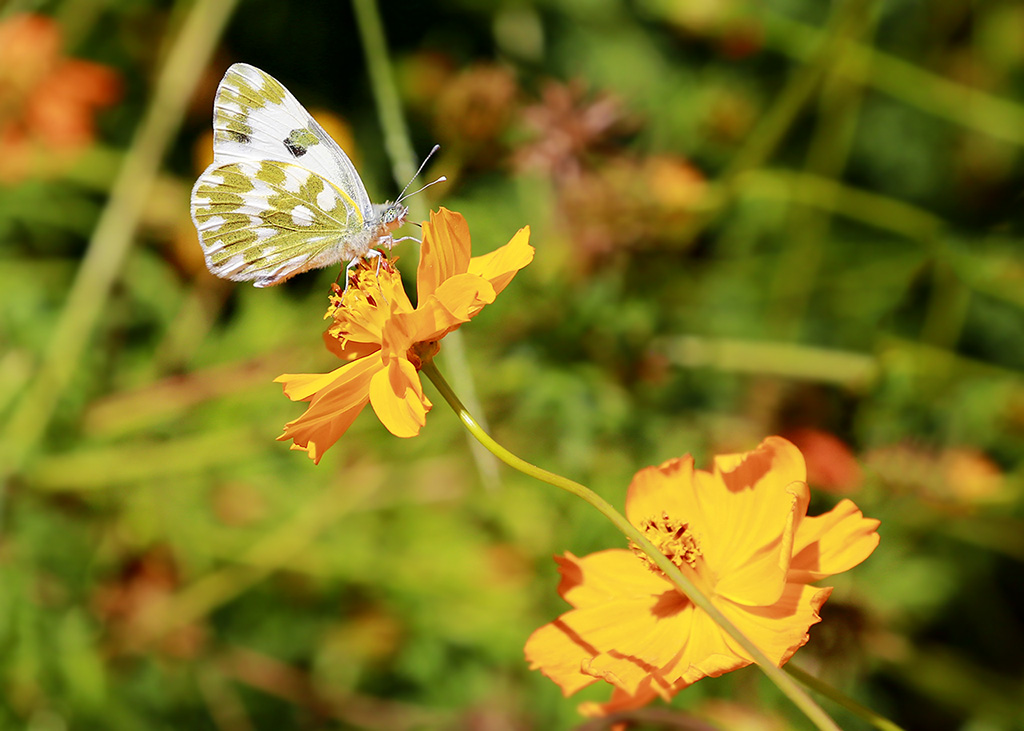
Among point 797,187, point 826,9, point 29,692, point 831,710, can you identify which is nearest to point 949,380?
point 797,187

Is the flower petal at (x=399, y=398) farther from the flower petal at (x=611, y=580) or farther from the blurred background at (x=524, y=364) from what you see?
the blurred background at (x=524, y=364)

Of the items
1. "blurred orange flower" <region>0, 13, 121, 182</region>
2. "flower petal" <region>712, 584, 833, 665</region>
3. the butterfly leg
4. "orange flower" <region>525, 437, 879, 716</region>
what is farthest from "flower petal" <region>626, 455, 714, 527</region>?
"blurred orange flower" <region>0, 13, 121, 182</region>

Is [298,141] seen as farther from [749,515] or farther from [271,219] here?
[749,515]

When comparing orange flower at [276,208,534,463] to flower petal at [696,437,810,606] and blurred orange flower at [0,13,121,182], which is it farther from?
blurred orange flower at [0,13,121,182]

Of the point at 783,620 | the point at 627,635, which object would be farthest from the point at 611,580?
the point at 783,620

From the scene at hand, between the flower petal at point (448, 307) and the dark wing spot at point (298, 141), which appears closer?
the flower petal at point (448, 307)

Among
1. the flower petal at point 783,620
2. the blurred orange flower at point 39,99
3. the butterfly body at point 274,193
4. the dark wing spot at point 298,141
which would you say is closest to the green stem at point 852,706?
the flower petal at point 783,620
